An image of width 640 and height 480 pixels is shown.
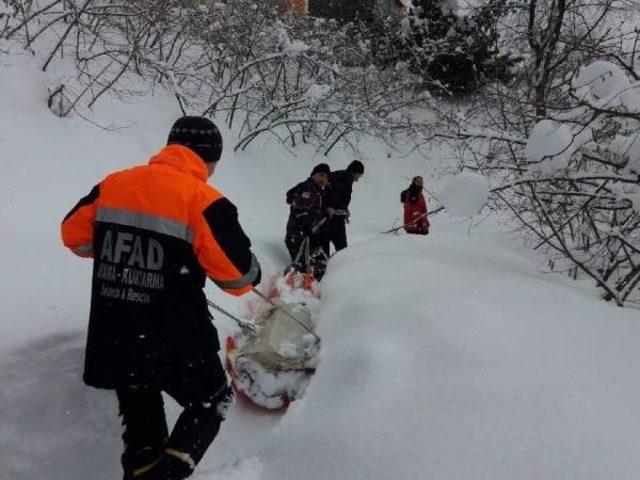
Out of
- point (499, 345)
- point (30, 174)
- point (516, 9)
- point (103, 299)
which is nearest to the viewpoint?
point (103, 299)

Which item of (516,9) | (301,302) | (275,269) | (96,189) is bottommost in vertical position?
(275,269)

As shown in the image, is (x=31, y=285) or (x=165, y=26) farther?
(x=165, y=26)

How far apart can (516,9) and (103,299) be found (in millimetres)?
10638

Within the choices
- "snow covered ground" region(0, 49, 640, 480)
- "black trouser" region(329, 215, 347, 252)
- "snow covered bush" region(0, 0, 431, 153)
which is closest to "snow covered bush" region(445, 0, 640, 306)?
"snow covered ground" region(0, 49, 640, 480)

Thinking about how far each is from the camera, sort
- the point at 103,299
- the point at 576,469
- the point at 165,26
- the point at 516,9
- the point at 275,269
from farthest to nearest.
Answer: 1. the point at 516,9
2. the point at 165,26
3. the point at 275,269
4. the point at 103,299
5. the point at 576,469

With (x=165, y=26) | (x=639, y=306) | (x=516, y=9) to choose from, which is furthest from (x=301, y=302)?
(x=516, y=9)

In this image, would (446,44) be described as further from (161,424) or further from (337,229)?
(161,424)

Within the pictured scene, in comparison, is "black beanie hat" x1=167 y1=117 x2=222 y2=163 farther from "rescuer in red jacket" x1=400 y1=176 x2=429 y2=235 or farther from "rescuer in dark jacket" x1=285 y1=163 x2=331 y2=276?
"rescuer in red jacket" x1=400 y1=176 x2=429 y2=235

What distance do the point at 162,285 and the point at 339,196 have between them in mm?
4797

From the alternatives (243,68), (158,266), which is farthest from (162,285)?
(243,68)

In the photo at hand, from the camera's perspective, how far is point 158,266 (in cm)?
194

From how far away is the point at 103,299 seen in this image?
Result: 2.02 m

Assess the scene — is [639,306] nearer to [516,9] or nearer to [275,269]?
[275,269]

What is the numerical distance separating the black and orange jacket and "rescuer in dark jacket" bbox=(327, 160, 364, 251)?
4560 mm
